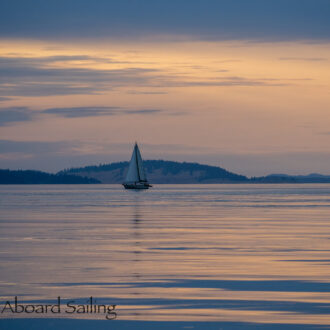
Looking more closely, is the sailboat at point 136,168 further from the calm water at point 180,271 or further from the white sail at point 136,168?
the calm water at point 180,271

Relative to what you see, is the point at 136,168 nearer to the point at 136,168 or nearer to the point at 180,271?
the point at 136,168

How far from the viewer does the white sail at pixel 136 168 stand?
552 feet

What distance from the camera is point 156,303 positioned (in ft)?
61.6

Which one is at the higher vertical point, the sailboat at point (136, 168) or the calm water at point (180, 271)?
the sailboat at point (136, 168)

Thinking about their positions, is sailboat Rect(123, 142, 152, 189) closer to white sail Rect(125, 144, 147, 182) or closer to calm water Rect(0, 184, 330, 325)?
white sail Rect(125, 144, 147, 182)

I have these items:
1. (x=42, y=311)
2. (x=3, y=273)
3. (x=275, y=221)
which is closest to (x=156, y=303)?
(x=42, y=311)

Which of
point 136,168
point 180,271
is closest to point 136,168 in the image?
point 136,168

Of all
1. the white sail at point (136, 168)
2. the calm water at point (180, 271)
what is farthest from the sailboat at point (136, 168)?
the calm water at point (180, 271)

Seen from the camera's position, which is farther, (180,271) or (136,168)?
(136,168)

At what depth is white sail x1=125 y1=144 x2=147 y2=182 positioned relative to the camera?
552 feet

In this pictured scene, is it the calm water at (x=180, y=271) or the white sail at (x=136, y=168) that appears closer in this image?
the calm water at (x=180, y=271)

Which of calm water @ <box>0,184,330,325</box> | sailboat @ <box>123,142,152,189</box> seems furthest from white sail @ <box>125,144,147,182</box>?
calm water @ <box>0,184,330,325</box>

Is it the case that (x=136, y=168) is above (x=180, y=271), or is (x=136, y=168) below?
above

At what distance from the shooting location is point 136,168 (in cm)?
17075
